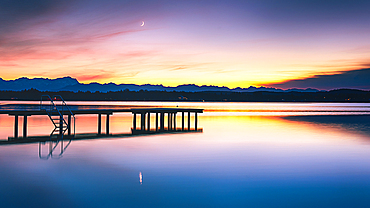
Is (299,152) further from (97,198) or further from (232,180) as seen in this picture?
(97,198)

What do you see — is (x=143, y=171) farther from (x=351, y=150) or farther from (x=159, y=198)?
(x=351, y=150)

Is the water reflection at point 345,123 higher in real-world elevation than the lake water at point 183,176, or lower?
lower

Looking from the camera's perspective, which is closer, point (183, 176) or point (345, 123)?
point (183, 176)

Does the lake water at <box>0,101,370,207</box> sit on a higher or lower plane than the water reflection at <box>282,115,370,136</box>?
higher

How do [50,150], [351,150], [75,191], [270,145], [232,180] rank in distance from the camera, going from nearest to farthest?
[75,191] → [232,180] → [50,150] → [351,150] → [270,145]

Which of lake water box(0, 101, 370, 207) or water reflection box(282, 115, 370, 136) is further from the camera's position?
water reflection box(282, 115, 370, 136)

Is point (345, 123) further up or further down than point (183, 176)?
further down

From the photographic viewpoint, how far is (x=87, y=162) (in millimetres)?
12031

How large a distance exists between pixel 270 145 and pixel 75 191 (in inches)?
485

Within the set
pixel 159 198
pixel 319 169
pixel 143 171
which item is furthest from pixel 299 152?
pixel 159 198

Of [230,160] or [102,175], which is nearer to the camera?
[102,175]

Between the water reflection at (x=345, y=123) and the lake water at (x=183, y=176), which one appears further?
the water reflection at (x=345, y=123)

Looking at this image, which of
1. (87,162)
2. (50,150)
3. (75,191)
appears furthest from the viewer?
(50,150)

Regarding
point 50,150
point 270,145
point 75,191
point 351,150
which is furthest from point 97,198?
point 351,150
